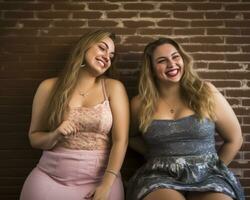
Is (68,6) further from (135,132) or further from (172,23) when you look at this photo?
(135,132)

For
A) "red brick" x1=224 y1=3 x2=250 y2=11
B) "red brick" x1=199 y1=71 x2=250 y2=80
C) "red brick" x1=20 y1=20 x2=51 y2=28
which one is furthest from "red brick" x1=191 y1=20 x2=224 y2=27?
"red brick" x1=20 y1=20 x2=51 y2=28

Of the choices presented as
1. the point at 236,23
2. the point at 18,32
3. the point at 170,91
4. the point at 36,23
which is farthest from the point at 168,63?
→ the point at 18,32

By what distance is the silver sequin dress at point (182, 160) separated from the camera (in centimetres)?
188

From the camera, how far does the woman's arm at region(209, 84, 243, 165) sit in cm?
206

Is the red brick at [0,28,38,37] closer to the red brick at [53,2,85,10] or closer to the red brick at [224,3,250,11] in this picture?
the red brick at [53,2,85,10]

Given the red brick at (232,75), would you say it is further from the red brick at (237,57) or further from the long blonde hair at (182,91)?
the long blonde hair at (182,91)

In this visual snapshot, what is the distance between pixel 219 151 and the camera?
2.21 meters

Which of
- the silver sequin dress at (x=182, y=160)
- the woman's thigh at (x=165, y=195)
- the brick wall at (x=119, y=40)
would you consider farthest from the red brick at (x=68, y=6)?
the woman's thigh at (x=165, y=195)

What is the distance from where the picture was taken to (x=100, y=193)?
6.17 ft

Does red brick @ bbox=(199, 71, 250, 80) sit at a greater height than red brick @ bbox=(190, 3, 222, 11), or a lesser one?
lesser

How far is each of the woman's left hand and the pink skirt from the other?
0.03 m

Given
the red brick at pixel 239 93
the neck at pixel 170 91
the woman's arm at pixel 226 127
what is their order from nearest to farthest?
the woman's arm at pixel 226 127 < the neck at pixel 170 91 < the red brick at pixel 239 93

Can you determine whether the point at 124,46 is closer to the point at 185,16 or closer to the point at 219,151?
the point at 185,16

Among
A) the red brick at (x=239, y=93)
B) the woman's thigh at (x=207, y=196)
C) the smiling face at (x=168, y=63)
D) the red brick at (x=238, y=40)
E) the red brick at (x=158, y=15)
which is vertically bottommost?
the woman's thigh at (x=207, y=196)
